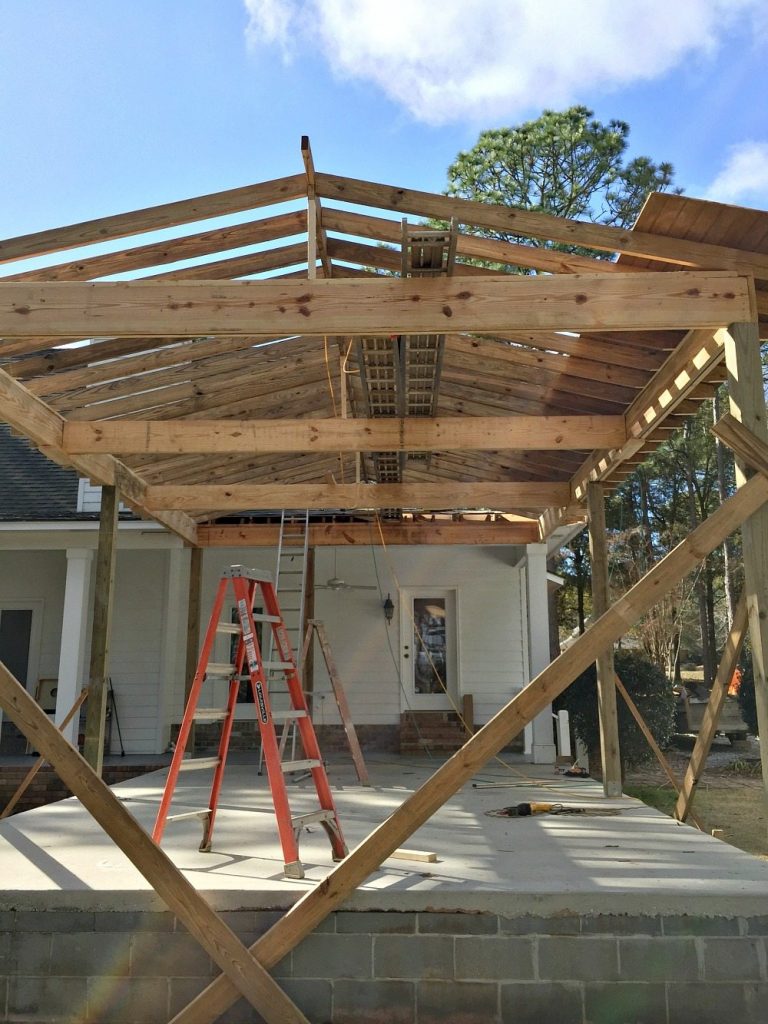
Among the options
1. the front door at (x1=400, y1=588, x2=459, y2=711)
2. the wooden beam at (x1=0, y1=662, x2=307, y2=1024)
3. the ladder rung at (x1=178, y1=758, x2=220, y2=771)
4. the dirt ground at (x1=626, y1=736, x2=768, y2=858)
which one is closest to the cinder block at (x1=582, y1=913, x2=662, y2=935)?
the wooden beam at (x1=0, y1=662, x2=307, y2=1024)

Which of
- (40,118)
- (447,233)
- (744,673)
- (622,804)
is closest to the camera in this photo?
(447,233)

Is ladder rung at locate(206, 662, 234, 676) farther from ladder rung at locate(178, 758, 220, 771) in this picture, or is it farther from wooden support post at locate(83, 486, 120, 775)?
wooden support post at locate(83, 486, 120, 775)

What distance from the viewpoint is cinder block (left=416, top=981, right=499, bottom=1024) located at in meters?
3.71

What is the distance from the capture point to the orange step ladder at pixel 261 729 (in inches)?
177

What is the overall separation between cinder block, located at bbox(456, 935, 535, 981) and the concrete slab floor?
15cm

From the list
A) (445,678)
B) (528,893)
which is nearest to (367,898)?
(528,893)

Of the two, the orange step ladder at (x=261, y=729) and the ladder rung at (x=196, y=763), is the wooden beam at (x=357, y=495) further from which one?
the ladder rung at (x=196, y=763)

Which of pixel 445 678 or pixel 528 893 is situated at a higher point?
pixel 445 678

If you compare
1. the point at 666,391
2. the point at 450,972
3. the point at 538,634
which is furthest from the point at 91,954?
the point at 538,634

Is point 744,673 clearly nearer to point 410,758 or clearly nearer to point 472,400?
point 410,758

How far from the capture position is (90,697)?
731 centimetres

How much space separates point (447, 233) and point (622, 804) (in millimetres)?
5098

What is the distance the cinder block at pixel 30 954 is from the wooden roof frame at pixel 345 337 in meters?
2.92

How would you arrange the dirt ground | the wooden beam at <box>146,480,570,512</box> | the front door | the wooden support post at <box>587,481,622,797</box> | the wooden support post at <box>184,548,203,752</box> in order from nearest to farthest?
the wooden support post at <box>587,481,622,797</box>
the wooden beam at <box>146,480,570,512</box>
the wooden support post at <box>184,548,203,752</box>
the dirt ground
the front door
